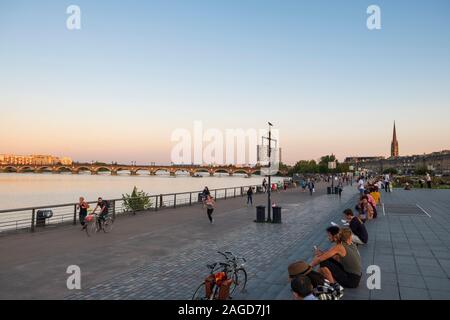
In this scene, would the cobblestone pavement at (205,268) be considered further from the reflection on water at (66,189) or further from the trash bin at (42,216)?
the reflection on water at (66,189)

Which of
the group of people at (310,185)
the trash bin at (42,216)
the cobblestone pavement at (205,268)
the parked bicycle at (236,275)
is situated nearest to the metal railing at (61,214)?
the trash bin at (42,216)

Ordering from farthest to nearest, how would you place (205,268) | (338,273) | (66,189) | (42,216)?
(66,189) < (42,216) < (205,268) < (338,273)

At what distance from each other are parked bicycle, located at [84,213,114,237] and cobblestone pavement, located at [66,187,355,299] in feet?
13.9

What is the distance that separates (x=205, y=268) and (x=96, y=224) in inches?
298

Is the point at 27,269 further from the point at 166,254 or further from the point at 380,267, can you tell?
the point at 380,267

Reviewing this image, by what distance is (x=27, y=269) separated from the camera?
8.60 meters

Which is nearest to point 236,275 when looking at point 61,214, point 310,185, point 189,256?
point 189,256

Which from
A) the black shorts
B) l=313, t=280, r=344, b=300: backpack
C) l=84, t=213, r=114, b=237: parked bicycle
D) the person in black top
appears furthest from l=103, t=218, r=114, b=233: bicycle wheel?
l=313, t=280, r=344, b=300: backpack

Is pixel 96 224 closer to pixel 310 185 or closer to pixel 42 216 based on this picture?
pixel 42 216

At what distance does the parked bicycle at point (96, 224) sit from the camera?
44.2 feet

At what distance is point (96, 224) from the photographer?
14.8 meters

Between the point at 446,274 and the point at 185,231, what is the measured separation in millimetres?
9445

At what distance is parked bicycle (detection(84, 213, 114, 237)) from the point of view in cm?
1347
